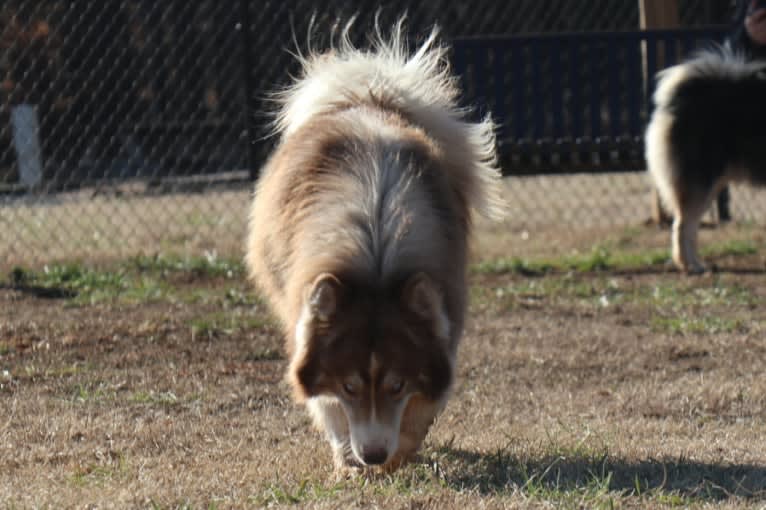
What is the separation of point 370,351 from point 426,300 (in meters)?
0.23

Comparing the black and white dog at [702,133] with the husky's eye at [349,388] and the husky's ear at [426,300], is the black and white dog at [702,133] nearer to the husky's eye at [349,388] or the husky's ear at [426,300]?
the husky's ear at [426,300]

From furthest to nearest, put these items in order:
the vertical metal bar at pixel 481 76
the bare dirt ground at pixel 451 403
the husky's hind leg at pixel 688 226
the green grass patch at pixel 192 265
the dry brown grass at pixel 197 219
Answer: the vertical metal bar at pixel 481 76 → the dry brown grass at pixel 197 219 → the husky's hind leg at pixel 688 226 → the green grass patch at pixel 192 265 → the bare dirt ground at pixel 451 403

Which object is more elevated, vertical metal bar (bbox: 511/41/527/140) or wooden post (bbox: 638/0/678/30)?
wooden post (bbox: 638/0/678/30)

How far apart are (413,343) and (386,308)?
14 centimetres

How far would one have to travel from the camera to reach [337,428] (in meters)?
4.05

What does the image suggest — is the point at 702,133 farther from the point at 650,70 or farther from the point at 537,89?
the point at 537,89

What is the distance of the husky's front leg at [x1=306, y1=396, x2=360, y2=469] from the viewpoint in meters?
4.01

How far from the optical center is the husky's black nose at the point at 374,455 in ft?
12.2

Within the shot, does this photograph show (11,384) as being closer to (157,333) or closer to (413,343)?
(157,333)

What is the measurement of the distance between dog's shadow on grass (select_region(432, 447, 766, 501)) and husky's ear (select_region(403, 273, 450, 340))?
500 millimetres

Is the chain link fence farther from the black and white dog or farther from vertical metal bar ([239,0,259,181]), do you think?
the black and white dog

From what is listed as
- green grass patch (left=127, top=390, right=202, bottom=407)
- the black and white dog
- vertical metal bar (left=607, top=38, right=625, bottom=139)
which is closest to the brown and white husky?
green grass patch (left=127, top=390, right=202, bottom=407)

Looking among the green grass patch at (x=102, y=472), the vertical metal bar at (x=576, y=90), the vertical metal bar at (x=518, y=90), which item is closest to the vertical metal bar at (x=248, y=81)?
the vertical metal bar at (x=518, y=90)

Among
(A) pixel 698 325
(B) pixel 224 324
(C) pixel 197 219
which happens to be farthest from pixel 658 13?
(B) pixel 224 324
